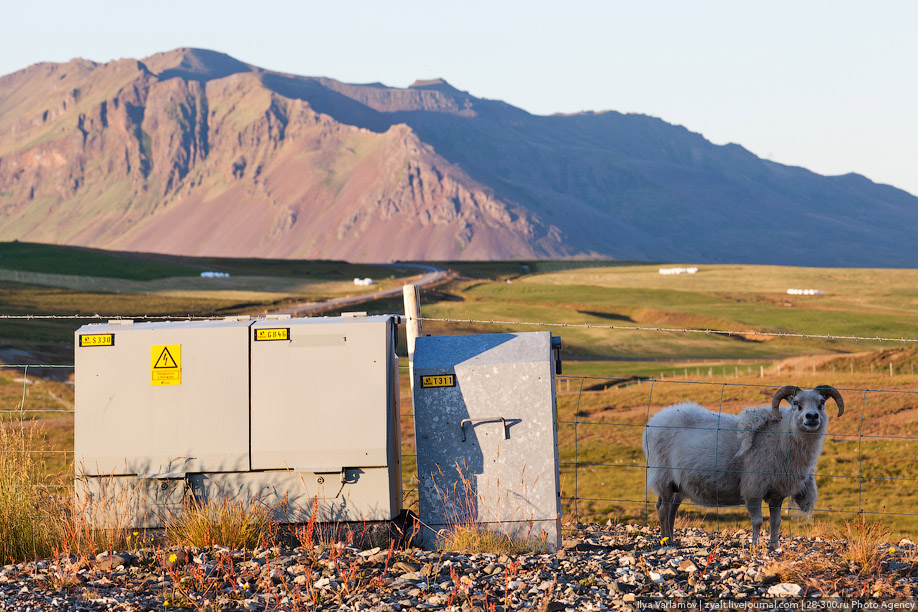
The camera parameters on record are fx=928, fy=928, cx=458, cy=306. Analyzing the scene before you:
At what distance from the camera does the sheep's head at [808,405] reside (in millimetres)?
11211

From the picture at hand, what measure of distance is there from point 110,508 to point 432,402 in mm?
3455

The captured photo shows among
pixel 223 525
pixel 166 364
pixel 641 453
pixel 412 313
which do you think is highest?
pixel 412 313

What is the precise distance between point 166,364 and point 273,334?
3.92 feet

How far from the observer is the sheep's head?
11.2 m

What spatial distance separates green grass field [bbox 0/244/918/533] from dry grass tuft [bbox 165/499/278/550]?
2076 millimetres

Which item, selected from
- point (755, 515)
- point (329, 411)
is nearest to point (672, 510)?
point (755, 515)

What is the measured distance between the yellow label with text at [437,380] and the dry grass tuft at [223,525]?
6.66 ft

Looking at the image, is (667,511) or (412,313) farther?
(667,511)

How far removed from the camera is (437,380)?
9.60 metres

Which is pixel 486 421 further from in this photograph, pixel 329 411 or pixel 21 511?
pixel 21 511

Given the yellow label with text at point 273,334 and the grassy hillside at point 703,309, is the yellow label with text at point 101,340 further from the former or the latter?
the grassy hillside at point 703,309

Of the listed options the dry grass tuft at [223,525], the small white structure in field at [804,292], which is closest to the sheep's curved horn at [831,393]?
the dry grass tuft at [223,525]

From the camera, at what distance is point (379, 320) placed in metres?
9.70

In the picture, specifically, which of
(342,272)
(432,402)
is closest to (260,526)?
(432,402)
